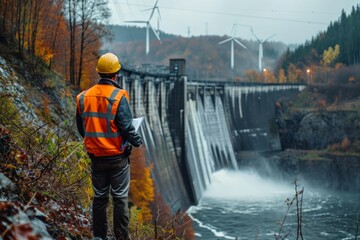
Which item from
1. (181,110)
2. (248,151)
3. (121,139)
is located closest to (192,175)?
(181,110)

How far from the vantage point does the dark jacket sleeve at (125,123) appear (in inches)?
222

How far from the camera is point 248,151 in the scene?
6850 cm

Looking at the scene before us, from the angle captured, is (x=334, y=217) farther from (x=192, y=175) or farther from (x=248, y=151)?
(x=248, y=151)

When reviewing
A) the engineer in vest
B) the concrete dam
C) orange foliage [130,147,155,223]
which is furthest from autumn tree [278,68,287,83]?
the engineer in vest

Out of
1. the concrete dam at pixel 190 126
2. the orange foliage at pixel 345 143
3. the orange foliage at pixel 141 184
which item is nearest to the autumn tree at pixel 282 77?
the concrete dam at pixel 190 126

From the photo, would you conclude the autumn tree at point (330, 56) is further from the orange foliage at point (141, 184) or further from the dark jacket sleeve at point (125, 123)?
the dark jacket sleeve at point (125, 123)

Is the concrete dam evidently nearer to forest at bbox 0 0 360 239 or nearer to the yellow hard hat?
forest at bbox 0 0 360 239

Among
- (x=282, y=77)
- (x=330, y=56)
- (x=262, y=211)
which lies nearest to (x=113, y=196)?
(x=262, y=211)

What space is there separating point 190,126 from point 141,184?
63.1 ft

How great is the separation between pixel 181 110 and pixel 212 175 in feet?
32.5

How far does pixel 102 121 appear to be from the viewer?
5660mm

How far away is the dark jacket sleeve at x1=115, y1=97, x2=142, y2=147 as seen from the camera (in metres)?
5.65

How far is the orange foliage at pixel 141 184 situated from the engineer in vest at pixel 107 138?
991 inches

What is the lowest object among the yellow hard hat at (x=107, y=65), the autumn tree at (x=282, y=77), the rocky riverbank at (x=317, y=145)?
the rocky riverbank at (x=317, y=145)
